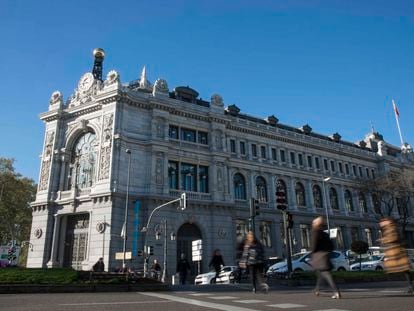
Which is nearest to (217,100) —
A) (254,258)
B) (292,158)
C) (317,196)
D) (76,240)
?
(292,158)

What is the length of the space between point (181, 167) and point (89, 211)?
963 centimetres

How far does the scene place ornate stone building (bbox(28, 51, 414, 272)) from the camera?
32500 mm

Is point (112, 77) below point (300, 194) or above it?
above

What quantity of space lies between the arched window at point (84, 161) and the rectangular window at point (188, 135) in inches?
341

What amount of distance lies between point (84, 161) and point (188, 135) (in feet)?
35.3

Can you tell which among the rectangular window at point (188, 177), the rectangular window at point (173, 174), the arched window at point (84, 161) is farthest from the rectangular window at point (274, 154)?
the arched window at point (84, 161)

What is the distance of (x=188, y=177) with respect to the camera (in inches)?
1454

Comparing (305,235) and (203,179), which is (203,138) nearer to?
(203,179)

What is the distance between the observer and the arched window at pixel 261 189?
4191cm

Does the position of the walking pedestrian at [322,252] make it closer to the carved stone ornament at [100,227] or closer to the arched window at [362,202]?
the carved stone ornament at [100,227]

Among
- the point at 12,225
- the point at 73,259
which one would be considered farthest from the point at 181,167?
the point at 12,225

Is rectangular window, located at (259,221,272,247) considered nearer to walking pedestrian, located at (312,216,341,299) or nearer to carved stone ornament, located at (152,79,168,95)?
carved stone ornament, located at (152,79,168,95)

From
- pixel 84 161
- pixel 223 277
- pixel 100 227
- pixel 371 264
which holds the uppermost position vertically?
pixel 84 161

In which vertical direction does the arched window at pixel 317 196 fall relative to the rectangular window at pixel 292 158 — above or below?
below
